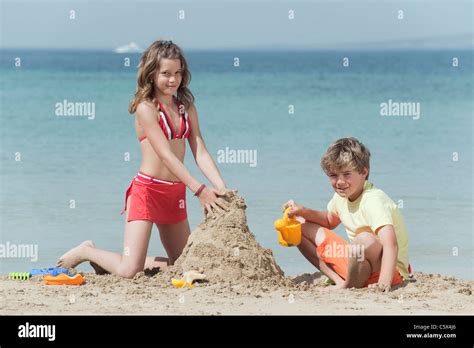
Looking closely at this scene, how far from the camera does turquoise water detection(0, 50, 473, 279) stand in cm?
769

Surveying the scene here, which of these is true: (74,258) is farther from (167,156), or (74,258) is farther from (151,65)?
(151,65)

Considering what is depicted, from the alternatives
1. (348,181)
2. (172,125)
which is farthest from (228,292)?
(172,125)

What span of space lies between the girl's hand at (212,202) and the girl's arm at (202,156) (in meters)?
0.30

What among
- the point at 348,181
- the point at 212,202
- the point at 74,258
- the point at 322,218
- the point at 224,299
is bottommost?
the point at 224,299

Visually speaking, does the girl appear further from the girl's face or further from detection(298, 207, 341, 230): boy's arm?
detection(298, 207, 341, 230): boy's arm

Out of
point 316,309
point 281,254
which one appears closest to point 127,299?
point 316,309

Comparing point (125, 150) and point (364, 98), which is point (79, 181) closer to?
point (125, 150)

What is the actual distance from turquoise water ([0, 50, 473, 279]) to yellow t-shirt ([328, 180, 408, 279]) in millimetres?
1039

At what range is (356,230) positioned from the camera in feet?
18.6

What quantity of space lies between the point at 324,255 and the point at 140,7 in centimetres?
3199

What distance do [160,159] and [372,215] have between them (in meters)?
1.42

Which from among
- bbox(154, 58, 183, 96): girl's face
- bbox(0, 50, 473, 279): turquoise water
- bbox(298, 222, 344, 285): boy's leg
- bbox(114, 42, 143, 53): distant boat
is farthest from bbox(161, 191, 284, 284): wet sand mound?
bbox(114, 42, 143, 53): distant boat

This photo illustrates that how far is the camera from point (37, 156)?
12016 mm

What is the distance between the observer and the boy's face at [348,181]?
18.5 ft
